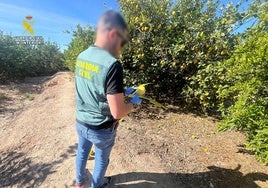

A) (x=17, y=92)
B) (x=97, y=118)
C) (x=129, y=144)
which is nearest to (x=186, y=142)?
(x=129, y=144)

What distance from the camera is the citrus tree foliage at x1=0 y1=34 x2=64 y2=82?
1107 centimetres

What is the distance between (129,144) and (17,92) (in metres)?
6.05

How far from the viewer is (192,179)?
3.32 metres

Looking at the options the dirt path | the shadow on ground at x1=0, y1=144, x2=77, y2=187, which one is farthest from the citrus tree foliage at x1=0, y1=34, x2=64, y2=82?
the shadow on ground at x1=0, y1=144, x2=77, y2=187

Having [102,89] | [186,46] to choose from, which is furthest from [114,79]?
[186,46]

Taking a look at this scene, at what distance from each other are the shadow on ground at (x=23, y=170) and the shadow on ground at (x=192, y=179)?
921 mm

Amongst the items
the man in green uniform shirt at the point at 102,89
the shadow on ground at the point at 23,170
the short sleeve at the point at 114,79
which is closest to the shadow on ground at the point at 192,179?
the man in green uniform shirt at the point at 102,89

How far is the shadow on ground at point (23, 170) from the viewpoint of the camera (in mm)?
3115

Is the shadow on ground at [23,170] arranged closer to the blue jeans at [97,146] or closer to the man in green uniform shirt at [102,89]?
the blue jeans at [97,146]

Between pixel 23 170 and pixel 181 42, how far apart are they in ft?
12.6

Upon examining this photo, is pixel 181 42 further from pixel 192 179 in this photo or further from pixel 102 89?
pixel 102 89

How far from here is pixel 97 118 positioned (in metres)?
2.09

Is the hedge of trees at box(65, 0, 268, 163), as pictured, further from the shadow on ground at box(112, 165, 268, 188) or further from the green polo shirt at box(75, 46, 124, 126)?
the green polo shirt at box(75, 46, 124, 126)

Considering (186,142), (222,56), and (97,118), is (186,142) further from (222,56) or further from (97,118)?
(97,118)
